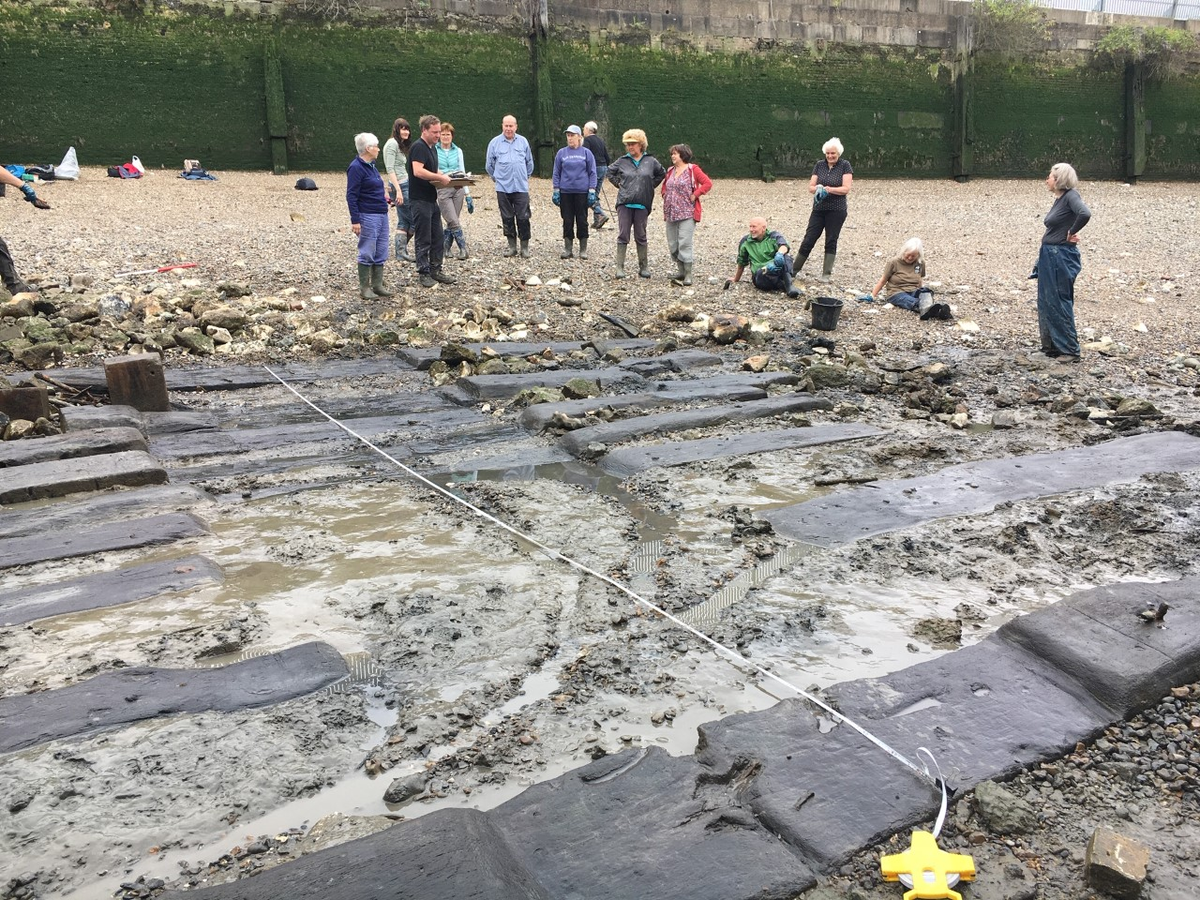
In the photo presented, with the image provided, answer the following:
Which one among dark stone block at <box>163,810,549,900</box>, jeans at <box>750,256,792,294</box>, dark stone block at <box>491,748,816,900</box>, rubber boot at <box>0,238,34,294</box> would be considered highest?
rubber boot at <box>0,238,34,294</box>

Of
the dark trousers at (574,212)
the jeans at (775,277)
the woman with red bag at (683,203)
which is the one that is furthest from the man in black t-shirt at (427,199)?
the jeans at (775,277)

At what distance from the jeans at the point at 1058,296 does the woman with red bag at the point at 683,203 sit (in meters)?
3.78

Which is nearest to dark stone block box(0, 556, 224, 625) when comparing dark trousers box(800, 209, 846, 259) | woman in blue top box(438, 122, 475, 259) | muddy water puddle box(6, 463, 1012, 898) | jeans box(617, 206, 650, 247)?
muddy water puddle box(6, 463, 1012, 898)

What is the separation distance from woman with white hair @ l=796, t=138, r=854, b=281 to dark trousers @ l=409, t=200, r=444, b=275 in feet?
13.7

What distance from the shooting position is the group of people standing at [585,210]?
898 centimetres

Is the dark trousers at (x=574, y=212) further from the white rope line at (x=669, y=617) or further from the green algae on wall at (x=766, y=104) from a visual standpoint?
the green algae on wall at (x=766, y=104)

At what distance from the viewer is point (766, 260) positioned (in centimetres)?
1055

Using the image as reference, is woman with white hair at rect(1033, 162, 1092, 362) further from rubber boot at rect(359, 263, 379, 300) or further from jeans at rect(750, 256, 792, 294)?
rubber boot at rect(359, 263, 379, 300)

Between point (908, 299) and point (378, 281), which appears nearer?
point (378, 281)

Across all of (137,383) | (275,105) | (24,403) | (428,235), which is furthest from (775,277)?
(275,105)

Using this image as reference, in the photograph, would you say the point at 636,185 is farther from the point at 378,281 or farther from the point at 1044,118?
the point at 1044,118

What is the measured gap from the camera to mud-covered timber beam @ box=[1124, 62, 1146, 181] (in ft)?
71.7

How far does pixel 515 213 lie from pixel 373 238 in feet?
9.46

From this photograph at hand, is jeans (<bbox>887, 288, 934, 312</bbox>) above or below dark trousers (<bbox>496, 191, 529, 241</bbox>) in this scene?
below
